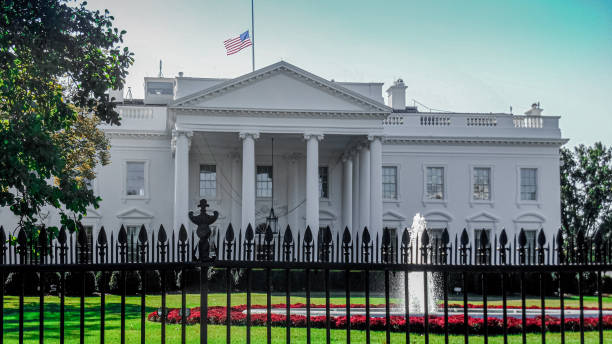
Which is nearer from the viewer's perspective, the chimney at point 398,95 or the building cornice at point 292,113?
the building cornice at point 292,113

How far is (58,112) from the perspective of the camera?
11695mm

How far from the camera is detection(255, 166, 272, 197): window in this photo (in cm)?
3878

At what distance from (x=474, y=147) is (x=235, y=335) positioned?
29.1 metres

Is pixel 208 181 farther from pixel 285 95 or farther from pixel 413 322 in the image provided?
pixel 413 322

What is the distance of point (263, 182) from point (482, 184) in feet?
41.2

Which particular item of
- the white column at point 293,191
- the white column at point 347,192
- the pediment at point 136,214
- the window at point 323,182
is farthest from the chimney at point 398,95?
the pediment at point 136,214

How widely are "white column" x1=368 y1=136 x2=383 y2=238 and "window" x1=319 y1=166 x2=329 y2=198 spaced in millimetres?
6343

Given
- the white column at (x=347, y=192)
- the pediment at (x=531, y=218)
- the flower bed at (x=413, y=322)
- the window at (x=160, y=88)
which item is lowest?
the flower bed at (x=413, y=322)

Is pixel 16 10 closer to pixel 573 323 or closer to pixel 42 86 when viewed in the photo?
pixel 42 86

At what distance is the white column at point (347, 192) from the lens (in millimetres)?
38250

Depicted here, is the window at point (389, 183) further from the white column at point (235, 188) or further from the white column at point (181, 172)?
the white column at point (181, 172)

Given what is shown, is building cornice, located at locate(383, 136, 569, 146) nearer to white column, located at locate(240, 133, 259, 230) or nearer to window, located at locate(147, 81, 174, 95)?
white column, located at locate(240, 133, 259, 230)

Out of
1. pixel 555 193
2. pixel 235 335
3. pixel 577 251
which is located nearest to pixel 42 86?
pixel 235 335

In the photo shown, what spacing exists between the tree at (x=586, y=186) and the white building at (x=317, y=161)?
1019cm
